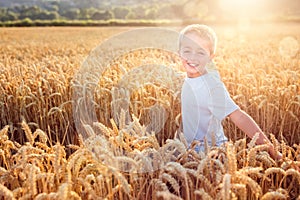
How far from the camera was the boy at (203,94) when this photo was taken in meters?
2.82

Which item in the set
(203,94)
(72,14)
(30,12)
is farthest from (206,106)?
(72,14)

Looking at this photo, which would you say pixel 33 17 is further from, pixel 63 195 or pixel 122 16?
pixel 63 195

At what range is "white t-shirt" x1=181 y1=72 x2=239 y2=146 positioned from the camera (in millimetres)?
→ 2879

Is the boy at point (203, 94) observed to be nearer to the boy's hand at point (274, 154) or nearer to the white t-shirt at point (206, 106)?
the white t-shirt at point (206, 106)

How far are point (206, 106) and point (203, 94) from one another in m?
0.11

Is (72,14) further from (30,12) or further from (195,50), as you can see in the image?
(195,50)

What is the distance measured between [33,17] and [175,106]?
2857 inches

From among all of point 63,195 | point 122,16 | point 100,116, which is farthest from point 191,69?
point 122,16

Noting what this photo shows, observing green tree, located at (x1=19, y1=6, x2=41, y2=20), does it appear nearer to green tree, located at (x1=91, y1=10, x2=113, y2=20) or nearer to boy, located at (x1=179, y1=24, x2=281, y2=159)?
green tree, located at (x1=91, y1=10, x2=113, y2=20)

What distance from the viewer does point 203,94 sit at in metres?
3.02

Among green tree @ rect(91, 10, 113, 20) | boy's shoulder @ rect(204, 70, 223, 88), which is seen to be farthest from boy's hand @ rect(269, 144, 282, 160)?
green tree @ rect(91, 10, 113, 20)

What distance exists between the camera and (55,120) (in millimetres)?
4098

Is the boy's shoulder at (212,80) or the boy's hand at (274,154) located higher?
the boy's shoulder at (212,80)

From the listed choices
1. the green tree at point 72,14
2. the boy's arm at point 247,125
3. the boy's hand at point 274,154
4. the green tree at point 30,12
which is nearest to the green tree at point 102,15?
the green tree at point 72,14
